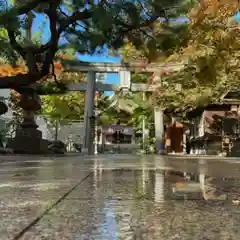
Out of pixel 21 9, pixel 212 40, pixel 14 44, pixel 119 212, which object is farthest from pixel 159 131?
pixel 119 212

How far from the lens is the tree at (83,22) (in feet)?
26.3

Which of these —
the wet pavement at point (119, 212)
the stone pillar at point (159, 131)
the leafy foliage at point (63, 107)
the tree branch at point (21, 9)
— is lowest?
the wet pavement at point (119, 212)

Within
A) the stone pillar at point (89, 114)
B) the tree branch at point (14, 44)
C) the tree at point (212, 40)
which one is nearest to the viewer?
the tree branch at point (14, 44)

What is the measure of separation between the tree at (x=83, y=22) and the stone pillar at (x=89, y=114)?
61.5ft

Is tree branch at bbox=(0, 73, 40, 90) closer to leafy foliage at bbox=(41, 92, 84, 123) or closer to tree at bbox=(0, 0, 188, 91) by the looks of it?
tree at bbox=(0, 0, 188, 91)

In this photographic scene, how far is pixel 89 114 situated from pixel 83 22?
20.3 meters

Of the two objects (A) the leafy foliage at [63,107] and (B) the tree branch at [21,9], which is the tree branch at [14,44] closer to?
(B) the tree branch at [21,9]

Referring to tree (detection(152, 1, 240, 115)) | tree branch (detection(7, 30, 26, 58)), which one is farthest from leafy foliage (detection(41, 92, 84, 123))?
tree branch (detection(7, 30, 26, 58))

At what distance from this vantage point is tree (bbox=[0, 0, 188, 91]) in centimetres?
801

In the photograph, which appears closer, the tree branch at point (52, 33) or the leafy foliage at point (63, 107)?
the tree branch at point (52, 33)

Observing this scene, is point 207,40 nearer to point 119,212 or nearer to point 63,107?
point 119,212

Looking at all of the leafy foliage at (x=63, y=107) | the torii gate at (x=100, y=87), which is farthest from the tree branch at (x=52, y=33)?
the leafy foliage at (x=63, y=107)

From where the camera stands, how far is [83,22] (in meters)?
8.88

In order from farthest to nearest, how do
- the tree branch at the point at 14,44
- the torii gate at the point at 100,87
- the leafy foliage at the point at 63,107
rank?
the leafy foliage at the point at 63,107, the torii gate at the point at 100,87, the tree branch at the point at 14,44
